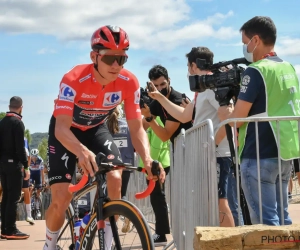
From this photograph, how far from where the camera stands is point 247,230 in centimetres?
449

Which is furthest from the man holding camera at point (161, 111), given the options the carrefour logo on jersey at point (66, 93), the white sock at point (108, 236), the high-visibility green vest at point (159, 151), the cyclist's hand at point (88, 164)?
the cyclist's hand at point (88, 164)

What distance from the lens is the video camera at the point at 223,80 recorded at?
17.8 ft

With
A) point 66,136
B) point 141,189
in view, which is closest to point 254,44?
point 66,136

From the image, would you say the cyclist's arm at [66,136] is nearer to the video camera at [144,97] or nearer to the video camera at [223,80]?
the video camera at [223,80]

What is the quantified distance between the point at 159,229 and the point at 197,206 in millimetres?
3203

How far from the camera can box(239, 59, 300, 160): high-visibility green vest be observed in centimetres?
507

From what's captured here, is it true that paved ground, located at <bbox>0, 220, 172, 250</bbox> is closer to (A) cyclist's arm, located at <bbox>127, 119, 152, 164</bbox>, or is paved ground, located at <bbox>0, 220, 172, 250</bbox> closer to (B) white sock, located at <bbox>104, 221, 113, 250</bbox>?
(A) cyclist's arm, located at <bbox>127, 119, 152, 164</bbox>

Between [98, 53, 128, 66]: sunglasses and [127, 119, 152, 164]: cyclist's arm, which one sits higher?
[98, 53, 128, 66]: sunglasses

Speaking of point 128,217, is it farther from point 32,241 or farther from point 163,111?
point 32,241

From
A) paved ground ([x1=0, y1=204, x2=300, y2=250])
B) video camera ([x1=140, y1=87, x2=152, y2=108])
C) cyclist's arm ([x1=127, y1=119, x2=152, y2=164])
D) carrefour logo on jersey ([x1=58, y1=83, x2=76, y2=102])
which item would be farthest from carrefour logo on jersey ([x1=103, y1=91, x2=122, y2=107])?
paved ground ([x1=0, y1=204, x2=300, y2=250])

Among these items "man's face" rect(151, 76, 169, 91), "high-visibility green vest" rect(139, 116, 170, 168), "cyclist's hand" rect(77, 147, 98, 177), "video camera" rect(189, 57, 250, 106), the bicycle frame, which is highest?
"man's face" rect(151, 76, 169, 91)

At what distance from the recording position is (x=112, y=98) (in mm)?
5625

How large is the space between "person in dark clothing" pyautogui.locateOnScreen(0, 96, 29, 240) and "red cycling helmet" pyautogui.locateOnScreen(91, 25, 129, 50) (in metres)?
5.74

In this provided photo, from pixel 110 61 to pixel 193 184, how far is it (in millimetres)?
1268
